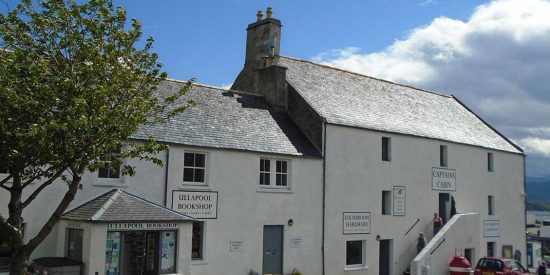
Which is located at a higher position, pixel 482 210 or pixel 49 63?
pixel 49 63

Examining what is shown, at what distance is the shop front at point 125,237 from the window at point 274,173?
4435 millimetres

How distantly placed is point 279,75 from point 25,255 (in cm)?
1523

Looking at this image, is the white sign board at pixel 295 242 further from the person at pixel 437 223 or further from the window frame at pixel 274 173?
the person at pixel 437 223

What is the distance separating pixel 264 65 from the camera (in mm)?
25266

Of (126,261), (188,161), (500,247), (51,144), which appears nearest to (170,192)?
(188,161)

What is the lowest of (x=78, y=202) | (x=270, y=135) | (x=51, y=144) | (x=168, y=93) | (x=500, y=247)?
(x=500, y=247)

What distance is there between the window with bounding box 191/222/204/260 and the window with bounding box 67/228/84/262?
408 centimetres

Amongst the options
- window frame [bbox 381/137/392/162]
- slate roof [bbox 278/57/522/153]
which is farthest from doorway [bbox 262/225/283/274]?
window frame [bbox 381/137/392/162]

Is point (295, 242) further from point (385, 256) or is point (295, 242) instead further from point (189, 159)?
point (385, 256)

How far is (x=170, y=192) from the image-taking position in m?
18.1

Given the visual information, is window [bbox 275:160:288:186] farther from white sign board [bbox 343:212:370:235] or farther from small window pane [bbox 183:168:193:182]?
small window pane [bbox 183:168:193:182]

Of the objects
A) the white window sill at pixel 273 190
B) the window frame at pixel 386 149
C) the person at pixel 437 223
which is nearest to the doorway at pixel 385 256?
the person at pixel 437 223

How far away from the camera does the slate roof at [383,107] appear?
24688mm

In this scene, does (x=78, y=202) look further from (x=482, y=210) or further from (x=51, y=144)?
(x=482, y=210)
